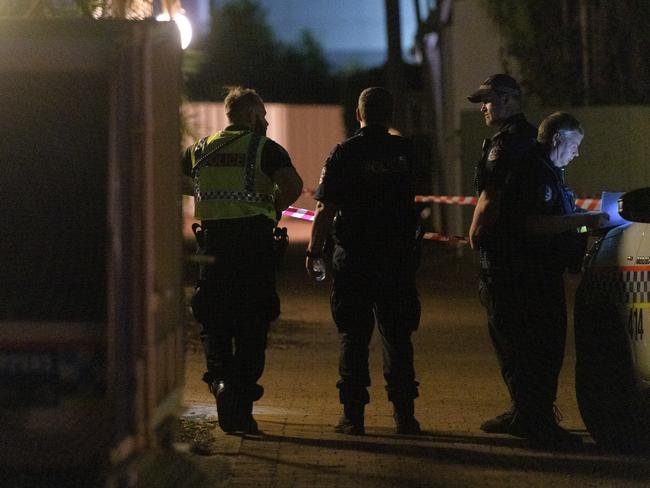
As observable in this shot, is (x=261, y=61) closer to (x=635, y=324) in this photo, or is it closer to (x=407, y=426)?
(x=407, y=426)

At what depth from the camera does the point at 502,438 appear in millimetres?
7473

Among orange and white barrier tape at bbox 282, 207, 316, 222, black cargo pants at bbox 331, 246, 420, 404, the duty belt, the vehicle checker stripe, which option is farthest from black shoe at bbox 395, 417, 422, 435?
orange and white barrier tape at bbox 282, 207, 316, 222

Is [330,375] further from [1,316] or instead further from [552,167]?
[1,316]

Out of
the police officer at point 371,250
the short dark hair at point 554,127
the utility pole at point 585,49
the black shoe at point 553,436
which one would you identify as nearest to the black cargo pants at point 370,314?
the police officer at point 371,250

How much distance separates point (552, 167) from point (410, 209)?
787 millimetres

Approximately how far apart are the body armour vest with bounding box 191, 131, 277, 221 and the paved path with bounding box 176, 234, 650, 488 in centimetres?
118

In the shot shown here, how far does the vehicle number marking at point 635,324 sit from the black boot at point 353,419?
5.09 ft

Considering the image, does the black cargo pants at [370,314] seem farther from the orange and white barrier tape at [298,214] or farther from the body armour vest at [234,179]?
the orange and white barrier tape at [298,214]

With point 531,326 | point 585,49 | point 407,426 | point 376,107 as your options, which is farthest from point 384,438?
point 585,49

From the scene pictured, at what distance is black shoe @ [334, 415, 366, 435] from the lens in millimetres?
7496

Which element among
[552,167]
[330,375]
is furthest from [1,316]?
[330,375]

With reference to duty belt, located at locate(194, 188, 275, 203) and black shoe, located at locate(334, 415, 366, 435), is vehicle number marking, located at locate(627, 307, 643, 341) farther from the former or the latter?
duty belt, located at locate(194, 188, 275, 203)

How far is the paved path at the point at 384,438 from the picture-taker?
257 inches

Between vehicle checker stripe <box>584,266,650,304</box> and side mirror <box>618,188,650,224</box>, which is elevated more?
side mirror <box>618,188,650,224</box>
